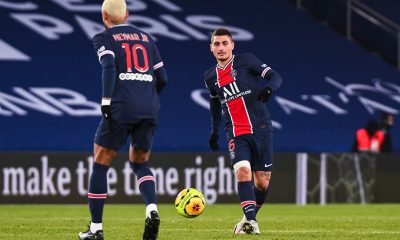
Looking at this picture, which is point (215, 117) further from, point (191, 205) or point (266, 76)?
point (191, 205)

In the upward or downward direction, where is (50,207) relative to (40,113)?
downward

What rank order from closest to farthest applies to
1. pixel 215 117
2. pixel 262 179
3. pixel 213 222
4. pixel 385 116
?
pixel 262 179, pixel 215 117, pixel 213 222, pixel 385 116

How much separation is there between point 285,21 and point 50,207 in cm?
735

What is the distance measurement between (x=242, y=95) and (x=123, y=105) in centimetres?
203

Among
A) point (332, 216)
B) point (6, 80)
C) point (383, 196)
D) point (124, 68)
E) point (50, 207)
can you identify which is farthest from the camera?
point (6, 80)

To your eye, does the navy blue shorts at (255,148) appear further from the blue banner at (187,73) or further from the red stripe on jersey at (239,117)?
the blue banner at (187,73)

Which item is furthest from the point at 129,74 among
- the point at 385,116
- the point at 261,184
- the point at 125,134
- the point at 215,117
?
the point at 385,116

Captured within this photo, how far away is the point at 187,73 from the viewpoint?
2034 cm

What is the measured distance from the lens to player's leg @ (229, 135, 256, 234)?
344 inches

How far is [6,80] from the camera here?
19.7 m

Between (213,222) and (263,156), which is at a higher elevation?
(263,156)

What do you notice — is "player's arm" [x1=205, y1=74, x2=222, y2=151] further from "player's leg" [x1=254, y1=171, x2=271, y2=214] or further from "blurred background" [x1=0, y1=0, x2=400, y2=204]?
"blurred background" [x1=0, y1=0, x2=400, y2=204]

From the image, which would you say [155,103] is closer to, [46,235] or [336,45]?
[46,235]

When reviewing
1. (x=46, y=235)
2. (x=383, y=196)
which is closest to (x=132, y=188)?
(x=383, y=196)
